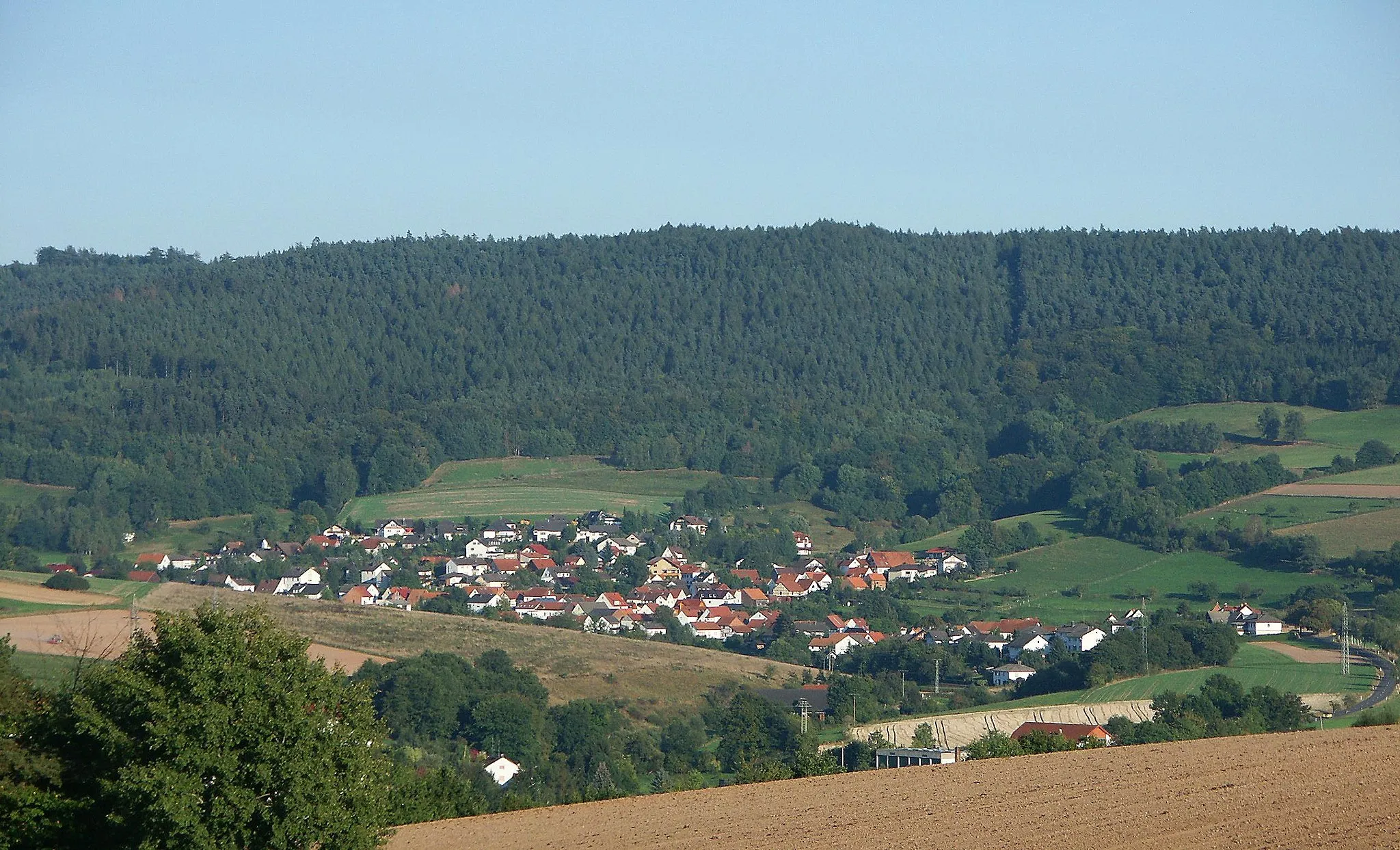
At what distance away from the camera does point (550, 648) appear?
49.8 metres

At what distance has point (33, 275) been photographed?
150m

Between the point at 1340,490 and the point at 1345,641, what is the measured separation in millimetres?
29262

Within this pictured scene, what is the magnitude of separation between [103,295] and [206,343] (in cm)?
1441

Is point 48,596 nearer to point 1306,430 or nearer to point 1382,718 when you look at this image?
point 1382,718

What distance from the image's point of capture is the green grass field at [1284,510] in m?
69.7

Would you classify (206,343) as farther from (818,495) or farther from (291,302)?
(818,495)

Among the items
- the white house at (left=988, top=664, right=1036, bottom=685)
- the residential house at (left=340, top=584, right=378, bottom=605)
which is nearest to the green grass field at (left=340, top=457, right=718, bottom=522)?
the residential house at (left=340, top=584, right=378, bottom=605)

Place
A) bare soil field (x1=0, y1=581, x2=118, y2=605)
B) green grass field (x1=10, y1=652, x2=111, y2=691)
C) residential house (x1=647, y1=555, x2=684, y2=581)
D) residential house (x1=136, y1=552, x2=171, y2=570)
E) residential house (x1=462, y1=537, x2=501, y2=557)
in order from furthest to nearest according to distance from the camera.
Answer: residential house (x1=462, y1=537, x2=501, y2=557) < residential house (x1=647, y1=555, x2=684, y2=581) < residential house (x1=136, y1=552, x2=171, y2=570) < bare soil field (x1=0, y1=581, x2=118, y2=605) < green grass field (x1=10, y1=652, x2=111, y2=691)

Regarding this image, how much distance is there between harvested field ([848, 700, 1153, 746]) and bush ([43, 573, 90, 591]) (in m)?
26.8

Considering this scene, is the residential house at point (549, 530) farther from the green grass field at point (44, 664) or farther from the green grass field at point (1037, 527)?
Result: the green grass field at point (44, 664)

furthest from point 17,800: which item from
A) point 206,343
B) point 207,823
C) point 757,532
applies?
point 206,343

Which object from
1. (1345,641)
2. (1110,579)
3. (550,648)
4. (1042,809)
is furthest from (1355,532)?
(1042,809)

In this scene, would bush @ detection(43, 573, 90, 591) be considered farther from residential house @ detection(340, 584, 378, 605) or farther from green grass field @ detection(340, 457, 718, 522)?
green grass field @ detection(340, 457, 718, 522)

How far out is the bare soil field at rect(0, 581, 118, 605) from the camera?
143ft
